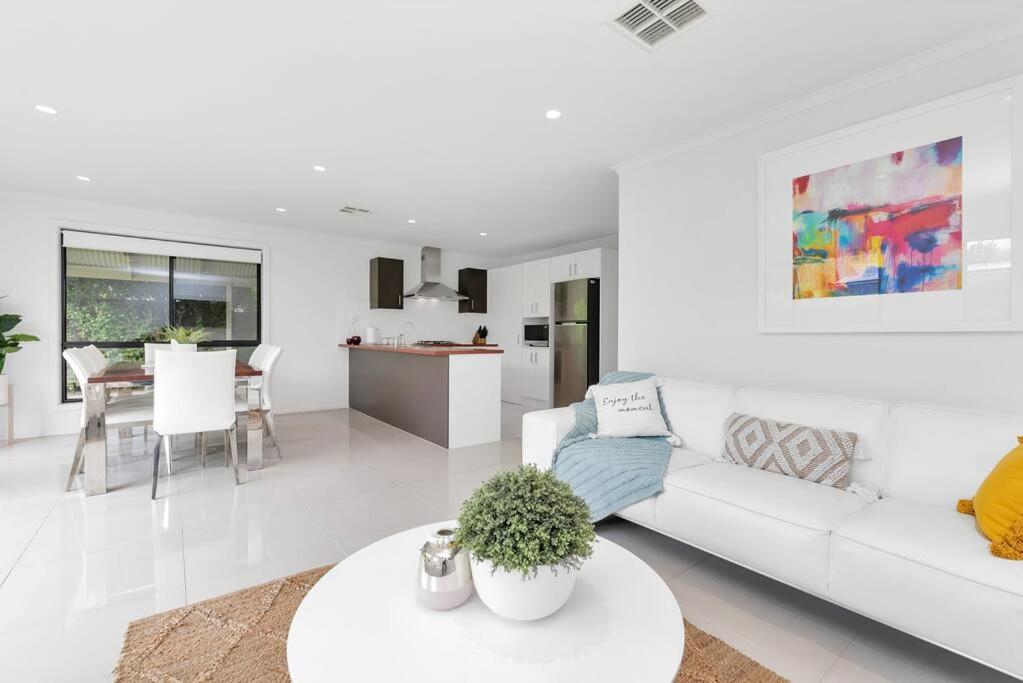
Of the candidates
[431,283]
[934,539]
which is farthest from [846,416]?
[431,283]

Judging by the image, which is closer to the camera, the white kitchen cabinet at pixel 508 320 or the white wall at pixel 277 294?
the white wall at pixel 277 294

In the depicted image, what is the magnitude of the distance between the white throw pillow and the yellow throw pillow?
137 cm

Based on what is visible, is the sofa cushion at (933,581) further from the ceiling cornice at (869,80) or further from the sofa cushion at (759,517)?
the ceiling cornice at (869,80)

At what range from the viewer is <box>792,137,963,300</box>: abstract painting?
7.04 ft

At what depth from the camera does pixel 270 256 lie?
590 centimetres

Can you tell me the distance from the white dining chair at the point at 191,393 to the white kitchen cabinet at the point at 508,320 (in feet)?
14.1

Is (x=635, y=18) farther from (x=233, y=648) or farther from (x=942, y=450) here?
(x=233, y=648)

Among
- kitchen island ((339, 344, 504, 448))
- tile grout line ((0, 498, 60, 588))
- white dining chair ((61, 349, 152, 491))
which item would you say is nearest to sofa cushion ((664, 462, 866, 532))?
kitchen island ((339, 344, 504, 448))

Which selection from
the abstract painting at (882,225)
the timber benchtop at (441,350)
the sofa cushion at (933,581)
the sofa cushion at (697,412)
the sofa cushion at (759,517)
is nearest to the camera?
the sofa cushion at (933,581)

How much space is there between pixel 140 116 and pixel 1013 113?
4.62m

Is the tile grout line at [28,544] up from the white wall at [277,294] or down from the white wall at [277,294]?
down

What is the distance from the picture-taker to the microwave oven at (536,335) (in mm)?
6512

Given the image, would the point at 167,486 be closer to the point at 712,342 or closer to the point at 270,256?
the point at 270,256

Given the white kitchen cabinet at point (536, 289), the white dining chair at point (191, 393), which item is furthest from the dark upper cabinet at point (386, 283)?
the white dining chair at point (191, 393)
